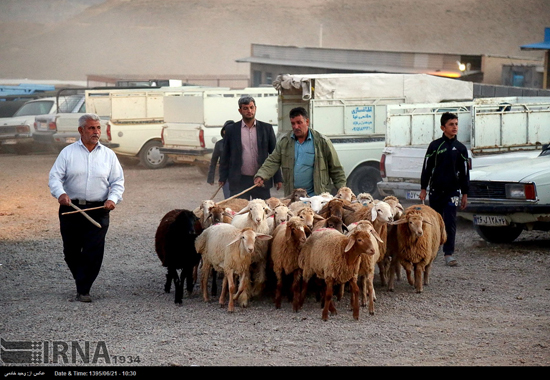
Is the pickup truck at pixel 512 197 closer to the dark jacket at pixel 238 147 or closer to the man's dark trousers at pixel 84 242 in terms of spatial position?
the dark jacket at pixel 238 147

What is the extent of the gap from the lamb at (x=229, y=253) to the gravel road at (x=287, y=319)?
21cm

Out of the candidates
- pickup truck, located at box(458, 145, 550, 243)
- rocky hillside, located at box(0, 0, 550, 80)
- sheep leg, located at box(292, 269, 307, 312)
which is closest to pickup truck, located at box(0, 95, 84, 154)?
pickup truck, located at box(458, 145, 550, 243)

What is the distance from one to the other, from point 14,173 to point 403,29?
89327 millimetres

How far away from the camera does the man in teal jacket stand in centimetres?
908

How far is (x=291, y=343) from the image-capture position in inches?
256

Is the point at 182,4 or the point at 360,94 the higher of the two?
the point at 182,4

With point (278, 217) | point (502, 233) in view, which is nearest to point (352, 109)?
point (502, 233)

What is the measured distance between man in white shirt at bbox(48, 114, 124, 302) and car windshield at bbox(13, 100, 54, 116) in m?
20.2

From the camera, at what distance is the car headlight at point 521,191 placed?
10297mm

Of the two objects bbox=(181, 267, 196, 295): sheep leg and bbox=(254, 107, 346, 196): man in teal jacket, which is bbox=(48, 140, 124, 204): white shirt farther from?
bbox=(254, 107, 346, 196): man in teal jacket

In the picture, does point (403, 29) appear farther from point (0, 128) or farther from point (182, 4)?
point (0, 128)

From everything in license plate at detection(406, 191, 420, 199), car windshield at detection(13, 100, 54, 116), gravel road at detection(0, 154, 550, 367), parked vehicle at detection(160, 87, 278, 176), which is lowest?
gravel road at detection(0, 154, 550, 367)

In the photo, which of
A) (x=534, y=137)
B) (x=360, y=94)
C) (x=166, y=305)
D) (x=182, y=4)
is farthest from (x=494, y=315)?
(x=182, y=4)

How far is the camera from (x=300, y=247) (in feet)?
25.3
